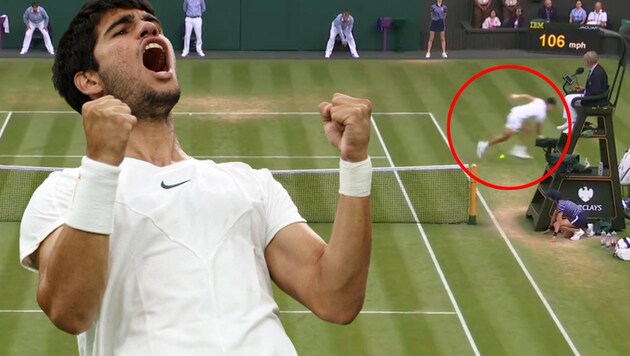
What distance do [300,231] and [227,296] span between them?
60cm

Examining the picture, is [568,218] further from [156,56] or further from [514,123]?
[156,56]

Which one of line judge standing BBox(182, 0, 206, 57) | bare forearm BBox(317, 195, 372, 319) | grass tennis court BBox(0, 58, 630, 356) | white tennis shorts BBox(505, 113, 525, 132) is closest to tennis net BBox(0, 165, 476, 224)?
grass tennis court BBox(0, 58, 630, 356)

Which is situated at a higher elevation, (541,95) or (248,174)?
(248,174)

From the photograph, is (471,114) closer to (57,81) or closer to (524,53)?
(524,53)

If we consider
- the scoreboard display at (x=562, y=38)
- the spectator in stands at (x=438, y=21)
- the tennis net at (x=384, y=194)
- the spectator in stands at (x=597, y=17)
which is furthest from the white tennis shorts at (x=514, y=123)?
the spectator in stands at (x=597, y=17)

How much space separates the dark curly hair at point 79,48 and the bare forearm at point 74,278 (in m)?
0.80

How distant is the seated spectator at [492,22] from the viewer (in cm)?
4097

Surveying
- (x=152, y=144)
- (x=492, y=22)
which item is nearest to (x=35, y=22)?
(x=492, y=22)

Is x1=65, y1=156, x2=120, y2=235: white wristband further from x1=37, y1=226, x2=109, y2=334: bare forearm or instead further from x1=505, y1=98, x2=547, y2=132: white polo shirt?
x1=505, y1=98, x2=547, y2=132: white polo shirt

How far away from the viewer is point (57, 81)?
18.1 feet

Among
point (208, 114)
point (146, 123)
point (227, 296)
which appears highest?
point (146, 123)

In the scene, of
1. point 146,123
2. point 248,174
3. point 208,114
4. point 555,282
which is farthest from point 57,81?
point 208,114

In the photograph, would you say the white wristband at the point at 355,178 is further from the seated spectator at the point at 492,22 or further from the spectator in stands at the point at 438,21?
the seated spectator at the point at 492,22

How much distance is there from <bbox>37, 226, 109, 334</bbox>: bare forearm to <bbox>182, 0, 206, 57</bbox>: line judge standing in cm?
3409
